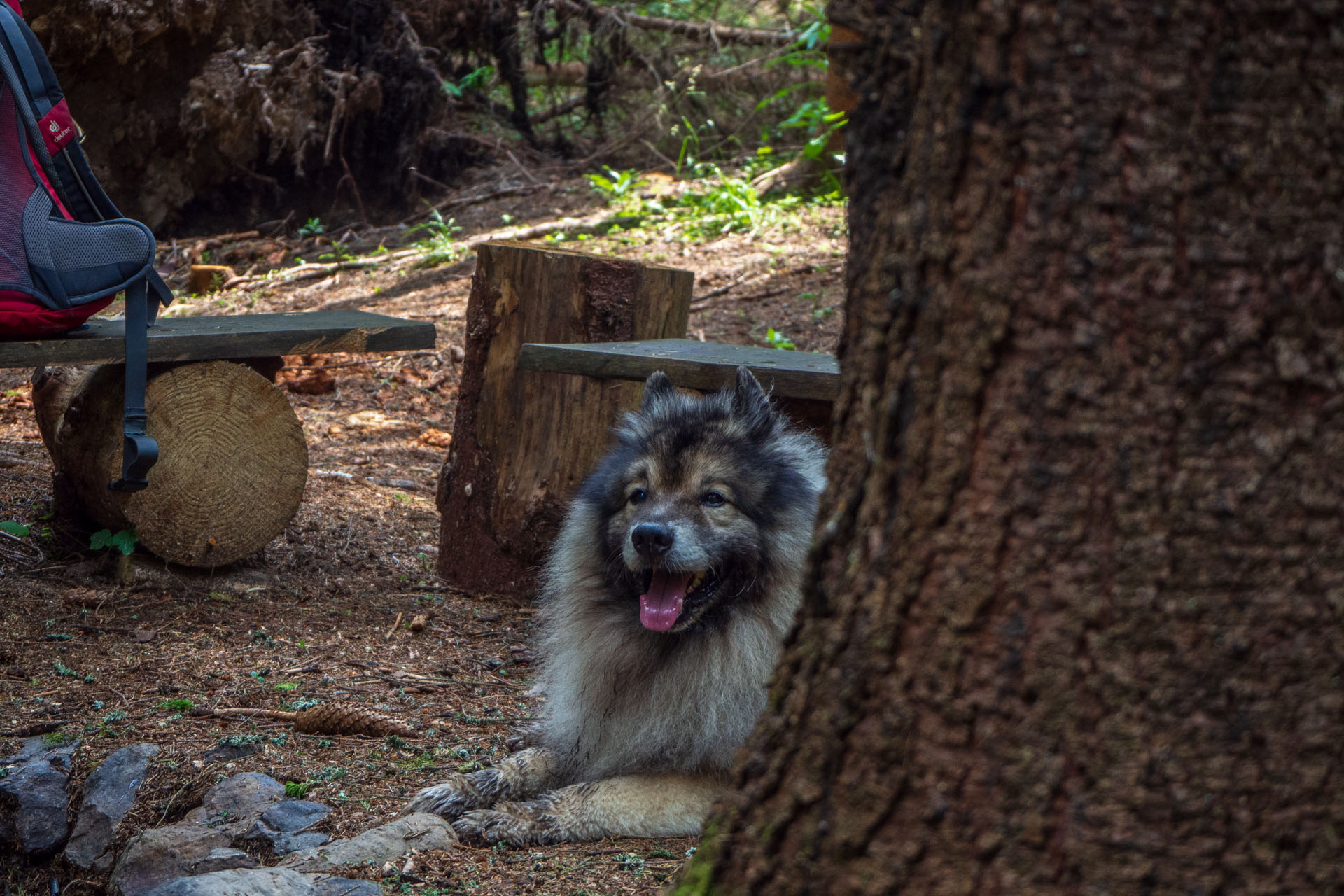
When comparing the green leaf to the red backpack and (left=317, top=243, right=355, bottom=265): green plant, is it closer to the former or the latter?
the red backpack

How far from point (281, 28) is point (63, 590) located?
7809 millimetres

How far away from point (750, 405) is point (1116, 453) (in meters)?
2.17

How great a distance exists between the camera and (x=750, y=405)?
141 inches

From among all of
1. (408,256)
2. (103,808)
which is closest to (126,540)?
(103,808)

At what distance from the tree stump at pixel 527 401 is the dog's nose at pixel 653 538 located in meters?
1.92

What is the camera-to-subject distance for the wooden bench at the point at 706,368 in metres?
4.30

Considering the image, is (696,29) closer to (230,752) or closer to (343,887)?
(230,752)

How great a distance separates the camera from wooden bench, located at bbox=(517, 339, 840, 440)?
14.1 feet

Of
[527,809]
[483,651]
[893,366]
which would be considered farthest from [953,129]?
[483,651]

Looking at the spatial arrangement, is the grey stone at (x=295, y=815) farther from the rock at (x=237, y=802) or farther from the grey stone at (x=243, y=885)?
the grey stone at (x=243, y=885)

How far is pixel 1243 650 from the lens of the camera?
1.44 m

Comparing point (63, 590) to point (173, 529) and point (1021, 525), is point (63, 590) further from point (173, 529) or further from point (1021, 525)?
point (1021, 525)

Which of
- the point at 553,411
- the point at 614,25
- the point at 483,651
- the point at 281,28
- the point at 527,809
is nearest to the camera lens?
the point at 527,809

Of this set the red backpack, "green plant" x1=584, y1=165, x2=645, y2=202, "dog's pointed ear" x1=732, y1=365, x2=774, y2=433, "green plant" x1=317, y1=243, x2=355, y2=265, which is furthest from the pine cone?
"green plant" x1=584, y1=165, x2=645, y2=202
